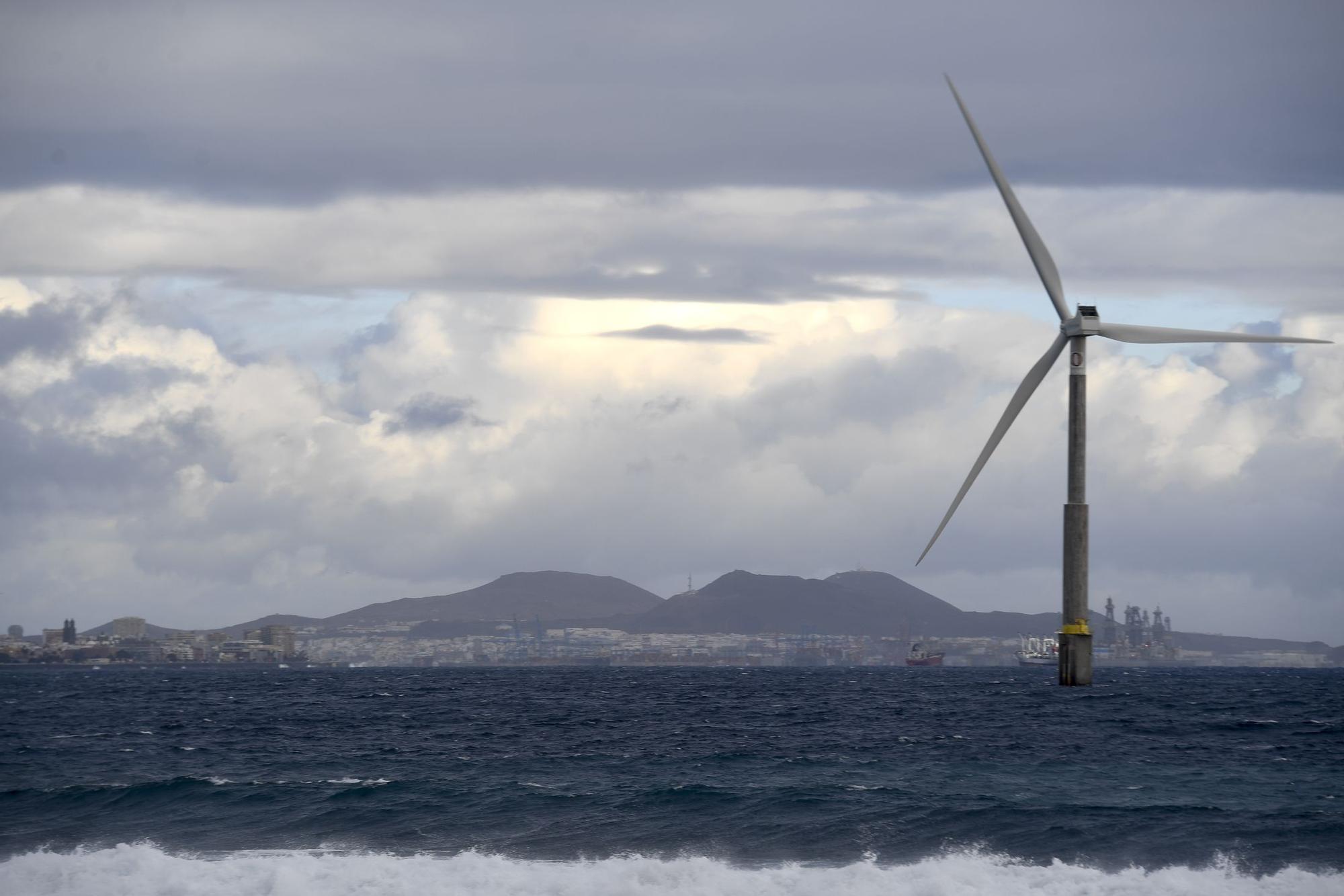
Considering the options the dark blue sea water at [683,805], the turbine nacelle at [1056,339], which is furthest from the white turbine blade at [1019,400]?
the dark blue sea water at [683,805]

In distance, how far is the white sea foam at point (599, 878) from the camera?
55.8 metres

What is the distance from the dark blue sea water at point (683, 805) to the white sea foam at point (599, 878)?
0.44 feet

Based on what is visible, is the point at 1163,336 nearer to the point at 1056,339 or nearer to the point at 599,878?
the point at 1056,339

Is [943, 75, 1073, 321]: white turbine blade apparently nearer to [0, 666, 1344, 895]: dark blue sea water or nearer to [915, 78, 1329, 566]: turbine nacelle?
[915, 78, 1329, 566]: turbine nacelle

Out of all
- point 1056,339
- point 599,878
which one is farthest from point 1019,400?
point 599,878

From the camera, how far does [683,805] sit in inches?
2741

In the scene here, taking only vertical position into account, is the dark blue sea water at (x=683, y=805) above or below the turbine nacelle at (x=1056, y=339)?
below

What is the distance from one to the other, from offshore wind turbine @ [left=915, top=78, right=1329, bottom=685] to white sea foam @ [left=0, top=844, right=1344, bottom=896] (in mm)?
15592

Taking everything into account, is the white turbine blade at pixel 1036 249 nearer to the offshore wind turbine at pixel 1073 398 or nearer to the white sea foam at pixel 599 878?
the offshore wind turbine at pixel 1073 398

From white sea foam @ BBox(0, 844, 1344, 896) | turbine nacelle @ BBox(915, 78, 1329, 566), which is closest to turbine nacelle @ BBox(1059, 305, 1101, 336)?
turbine nacelle @ BBox(915, 78, 1329, 566)

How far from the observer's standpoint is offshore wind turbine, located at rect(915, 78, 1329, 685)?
40.3 m

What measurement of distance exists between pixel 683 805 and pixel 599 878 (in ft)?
40.7

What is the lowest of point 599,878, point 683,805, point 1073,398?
point 599,878

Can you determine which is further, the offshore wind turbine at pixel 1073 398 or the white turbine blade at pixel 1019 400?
the white turbine blade at pixel 1019 400
